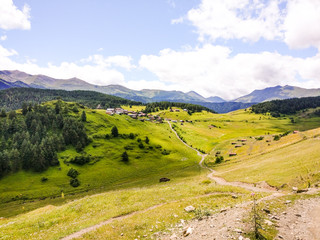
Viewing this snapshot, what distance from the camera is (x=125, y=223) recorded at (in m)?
19.0

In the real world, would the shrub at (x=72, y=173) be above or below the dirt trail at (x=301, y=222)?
below

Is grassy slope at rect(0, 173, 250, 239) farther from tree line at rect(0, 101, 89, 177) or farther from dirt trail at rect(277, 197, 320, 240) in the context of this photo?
tree line at rect(0, 101, 89, 177)

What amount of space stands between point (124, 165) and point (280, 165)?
78989mm

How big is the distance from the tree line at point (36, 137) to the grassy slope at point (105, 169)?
515cm

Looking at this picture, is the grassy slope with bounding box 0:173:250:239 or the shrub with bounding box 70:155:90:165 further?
the shrub with bounding box 70:155:90:165

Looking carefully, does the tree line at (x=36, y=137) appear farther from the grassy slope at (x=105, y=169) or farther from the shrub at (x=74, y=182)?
the shrub at (x=74, y=182)

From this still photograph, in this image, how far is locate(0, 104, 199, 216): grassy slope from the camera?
78.9m

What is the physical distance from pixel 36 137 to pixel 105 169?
171 ft

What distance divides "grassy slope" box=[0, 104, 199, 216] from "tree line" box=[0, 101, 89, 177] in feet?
→ 16.9

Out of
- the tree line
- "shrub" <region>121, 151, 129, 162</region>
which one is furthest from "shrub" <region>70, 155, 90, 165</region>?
"shrub" <region>121, 151, 129, 162</region>

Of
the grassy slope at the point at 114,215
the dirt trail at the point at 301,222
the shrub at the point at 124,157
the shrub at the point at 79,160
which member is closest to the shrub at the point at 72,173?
the shrub at the point at 79,160

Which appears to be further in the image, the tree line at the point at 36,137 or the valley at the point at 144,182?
the tree line at the point at 36,137

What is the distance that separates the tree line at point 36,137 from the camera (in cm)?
9319

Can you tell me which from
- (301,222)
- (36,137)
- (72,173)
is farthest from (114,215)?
(36,137)
